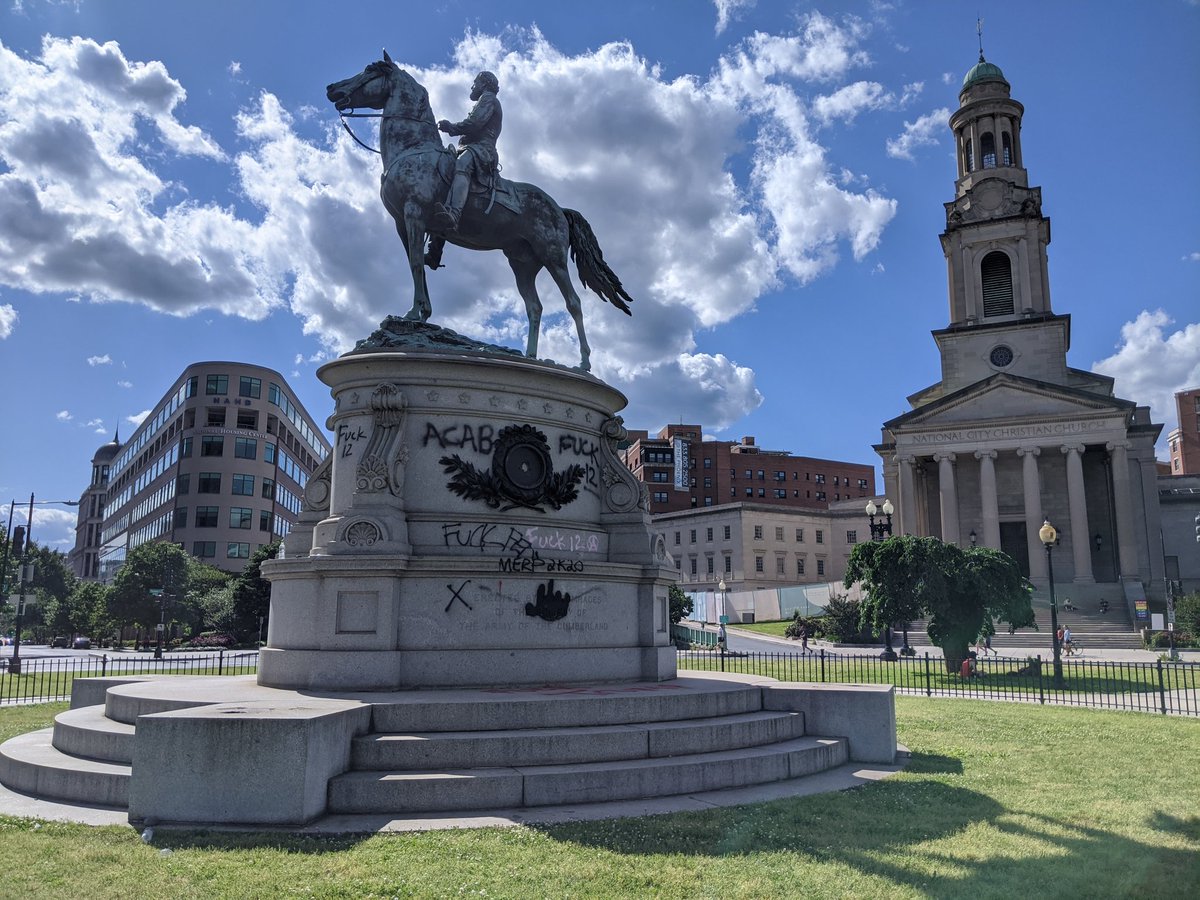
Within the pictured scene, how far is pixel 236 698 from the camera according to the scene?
10.8 meters

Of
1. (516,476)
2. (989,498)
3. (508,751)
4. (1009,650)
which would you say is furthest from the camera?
(989,498)

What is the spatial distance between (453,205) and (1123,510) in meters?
64.7

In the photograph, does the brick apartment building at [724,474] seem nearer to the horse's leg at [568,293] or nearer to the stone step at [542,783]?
the horse's leg at [568,293]

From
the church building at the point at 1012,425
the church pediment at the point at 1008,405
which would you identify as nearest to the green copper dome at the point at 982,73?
the church building at the point at 1012,425

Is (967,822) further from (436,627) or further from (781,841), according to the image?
(436,627)

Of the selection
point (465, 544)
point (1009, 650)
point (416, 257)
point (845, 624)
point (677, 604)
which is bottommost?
point (1009, 650)

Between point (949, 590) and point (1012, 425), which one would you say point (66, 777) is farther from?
point (1012, 425)

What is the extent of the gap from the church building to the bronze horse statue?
55695 mm

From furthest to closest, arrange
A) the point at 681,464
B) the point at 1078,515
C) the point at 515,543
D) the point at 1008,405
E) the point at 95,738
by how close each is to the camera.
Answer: the point at 681,464 < the point at 1008,405 < the point at 1078,515 < the point at 515,543 < the point at 95,738

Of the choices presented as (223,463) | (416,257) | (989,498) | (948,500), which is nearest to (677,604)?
(948,500)

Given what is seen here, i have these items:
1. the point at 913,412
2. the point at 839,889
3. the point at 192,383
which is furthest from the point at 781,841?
the point at 192,383

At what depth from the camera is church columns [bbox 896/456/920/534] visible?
71.1 metres

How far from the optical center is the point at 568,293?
16.3 metres

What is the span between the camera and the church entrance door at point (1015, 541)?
6888cm
